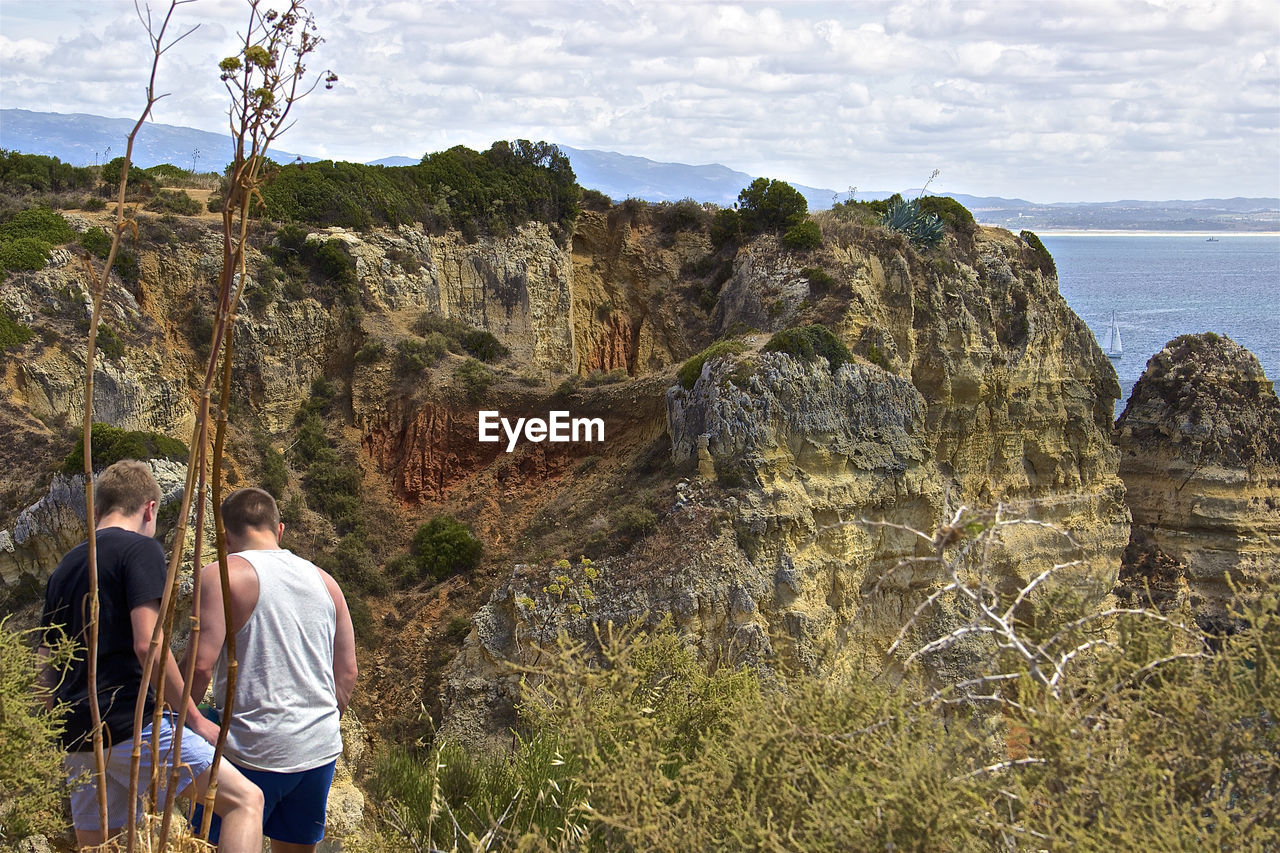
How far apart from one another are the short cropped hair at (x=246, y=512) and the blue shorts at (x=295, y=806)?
124cm

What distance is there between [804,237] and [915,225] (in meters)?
3.69

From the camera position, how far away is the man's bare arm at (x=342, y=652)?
225 inches

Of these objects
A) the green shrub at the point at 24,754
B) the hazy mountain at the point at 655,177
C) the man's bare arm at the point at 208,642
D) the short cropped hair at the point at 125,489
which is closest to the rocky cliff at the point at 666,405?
the man's bare arm at the point at 208,642

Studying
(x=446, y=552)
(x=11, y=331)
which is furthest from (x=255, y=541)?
(x=11, y=331)

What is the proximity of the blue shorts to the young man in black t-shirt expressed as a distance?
48 cm

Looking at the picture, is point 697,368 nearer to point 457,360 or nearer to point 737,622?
point 737,622

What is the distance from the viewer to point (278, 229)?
95.5 ft

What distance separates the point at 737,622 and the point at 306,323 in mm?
15493

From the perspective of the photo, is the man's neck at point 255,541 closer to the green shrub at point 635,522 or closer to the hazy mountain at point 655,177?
the green shrub at point 635,522

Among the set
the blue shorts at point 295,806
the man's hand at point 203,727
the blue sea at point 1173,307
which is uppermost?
the blue sea at point 1173,307

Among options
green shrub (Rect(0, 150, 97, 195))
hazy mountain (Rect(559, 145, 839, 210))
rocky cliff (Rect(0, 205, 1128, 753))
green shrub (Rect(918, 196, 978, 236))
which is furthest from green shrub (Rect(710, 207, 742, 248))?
hazy mountain (Rect(559, 145, 839, 210))

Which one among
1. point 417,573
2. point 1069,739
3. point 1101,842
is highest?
point 1069,739

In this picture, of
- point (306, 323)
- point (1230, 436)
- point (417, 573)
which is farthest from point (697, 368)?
point (1230, 436)

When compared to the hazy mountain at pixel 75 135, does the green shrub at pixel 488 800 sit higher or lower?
lower
